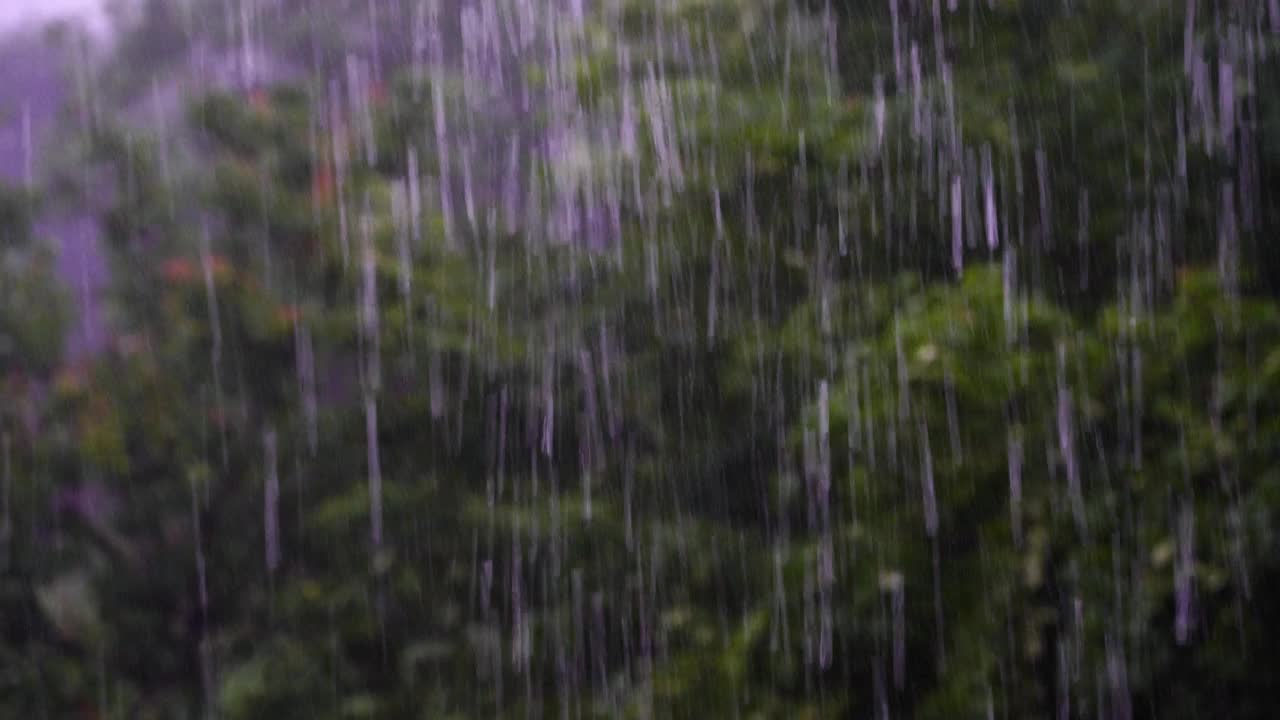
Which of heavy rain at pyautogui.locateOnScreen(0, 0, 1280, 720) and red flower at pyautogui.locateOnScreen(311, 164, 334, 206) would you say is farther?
red flower at pyautogui.locateOnScreen(311, 164, 334, 206)

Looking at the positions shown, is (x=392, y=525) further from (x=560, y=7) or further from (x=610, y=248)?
(x=560, y=7)

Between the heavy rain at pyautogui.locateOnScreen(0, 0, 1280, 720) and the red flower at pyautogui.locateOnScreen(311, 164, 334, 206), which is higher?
the red flower at pyautogui.locateOnScreen(311, 164, 334, 206)

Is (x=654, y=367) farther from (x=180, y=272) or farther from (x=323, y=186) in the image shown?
(x=180, y=272)

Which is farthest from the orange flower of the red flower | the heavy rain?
the red flower

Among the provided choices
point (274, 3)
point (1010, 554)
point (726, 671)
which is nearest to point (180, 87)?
point (274, 3)

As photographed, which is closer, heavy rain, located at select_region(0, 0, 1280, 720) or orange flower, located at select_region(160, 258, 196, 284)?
heavy rain, located at select_region(0, 0, 1280, 720)

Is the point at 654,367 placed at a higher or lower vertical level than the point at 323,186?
lower

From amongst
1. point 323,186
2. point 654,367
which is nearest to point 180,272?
point 323,186

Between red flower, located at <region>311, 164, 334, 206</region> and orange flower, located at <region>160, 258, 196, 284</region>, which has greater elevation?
red flower, located at <region>311, 164, 334, 206</region>

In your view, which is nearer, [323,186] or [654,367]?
[654,367]

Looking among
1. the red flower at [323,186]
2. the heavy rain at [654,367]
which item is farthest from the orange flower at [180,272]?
the red flower at [323,186]

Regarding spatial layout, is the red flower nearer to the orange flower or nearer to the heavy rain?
the heavy rain

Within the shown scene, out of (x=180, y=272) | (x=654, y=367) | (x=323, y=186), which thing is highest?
(x=323, y=186)

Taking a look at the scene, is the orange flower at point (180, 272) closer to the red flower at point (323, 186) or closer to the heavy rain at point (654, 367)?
the heavy rain at point (654, 367)
